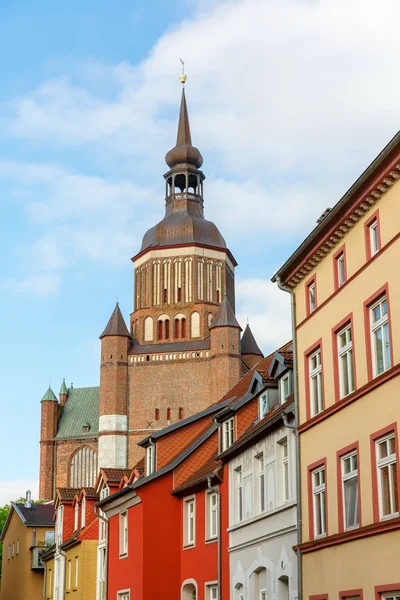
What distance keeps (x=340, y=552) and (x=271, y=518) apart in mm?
4468

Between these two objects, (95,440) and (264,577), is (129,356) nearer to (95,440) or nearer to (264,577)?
(95,440)

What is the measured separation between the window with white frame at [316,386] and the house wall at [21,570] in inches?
1395

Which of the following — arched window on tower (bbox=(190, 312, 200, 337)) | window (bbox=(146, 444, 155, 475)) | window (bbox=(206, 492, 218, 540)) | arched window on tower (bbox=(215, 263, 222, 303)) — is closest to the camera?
window (bbox=(206, 492, 218, 540))

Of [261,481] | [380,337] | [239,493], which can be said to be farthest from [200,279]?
[380,337]

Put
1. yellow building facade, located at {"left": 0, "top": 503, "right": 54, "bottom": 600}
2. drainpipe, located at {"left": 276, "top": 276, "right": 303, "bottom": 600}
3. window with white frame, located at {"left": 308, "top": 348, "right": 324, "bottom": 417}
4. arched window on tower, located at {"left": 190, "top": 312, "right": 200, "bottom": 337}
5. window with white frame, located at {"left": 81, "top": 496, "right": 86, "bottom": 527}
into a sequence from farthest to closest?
1. arched window on tower, located at {"left": 190, "top": 312, "right": 200, "bottom": 337}
2. yellow building facade, located at {"left": 0, "top": 503, "right": 54, "bottom": 600}
3. window with white frame, located at {"left": 81, "top": 496, "right": 86, "bottom": 527}
4. window with white frame, located at {"left": 308, "top": 348, "right": 324, "bottom": 417}
5. drainpipe, located at {"left": 276, "top": 276, "right": 303, "bottom": 600}

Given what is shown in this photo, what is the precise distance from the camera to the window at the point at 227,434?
93.0ft

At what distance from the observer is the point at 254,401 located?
27.6 m

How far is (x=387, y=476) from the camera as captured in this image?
695 inches

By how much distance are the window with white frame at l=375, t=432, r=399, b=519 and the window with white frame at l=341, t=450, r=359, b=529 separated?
1.21 meters

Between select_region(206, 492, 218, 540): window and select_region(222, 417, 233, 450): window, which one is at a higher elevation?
select_region(222, 417, 233, 450): window

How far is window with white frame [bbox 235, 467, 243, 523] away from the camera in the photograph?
85.9 feet

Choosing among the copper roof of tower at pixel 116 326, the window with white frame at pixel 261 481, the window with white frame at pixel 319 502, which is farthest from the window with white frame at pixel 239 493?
the copper roof of tower at pixel 116 326

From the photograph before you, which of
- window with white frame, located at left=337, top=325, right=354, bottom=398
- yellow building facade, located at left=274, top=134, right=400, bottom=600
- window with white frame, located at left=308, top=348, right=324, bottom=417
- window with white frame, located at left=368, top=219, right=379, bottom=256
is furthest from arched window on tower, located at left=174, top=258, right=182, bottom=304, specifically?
window with white frame, located at left=368, top=219, right=379, bottom=256

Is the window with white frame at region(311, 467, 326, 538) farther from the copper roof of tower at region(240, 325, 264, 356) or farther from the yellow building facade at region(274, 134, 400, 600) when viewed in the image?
the copper roof of tower at region(240, 325, 264, 356)
